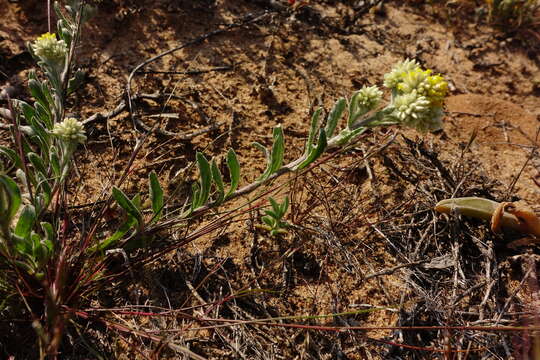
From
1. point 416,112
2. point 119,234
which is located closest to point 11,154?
point 119,234

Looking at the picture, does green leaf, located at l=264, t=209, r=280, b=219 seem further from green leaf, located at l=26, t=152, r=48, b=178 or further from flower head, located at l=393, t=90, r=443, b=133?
green leaf, located at l=26, t=152, r=48, b=178

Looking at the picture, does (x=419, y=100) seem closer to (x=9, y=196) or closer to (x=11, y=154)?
(x=9, y=196)

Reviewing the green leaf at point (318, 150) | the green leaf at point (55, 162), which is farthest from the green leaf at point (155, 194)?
the green leaf at point (318, 150)

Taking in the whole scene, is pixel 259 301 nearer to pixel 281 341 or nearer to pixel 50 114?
pixel 281 341

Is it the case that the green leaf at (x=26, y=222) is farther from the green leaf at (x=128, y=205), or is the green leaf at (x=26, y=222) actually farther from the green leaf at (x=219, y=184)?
the green leaf at (x=219, y=184)

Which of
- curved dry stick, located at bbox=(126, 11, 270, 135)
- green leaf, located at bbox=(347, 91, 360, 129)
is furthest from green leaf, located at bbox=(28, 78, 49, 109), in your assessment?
green leaf, located at bbox=(347, 91, 360, 129)
